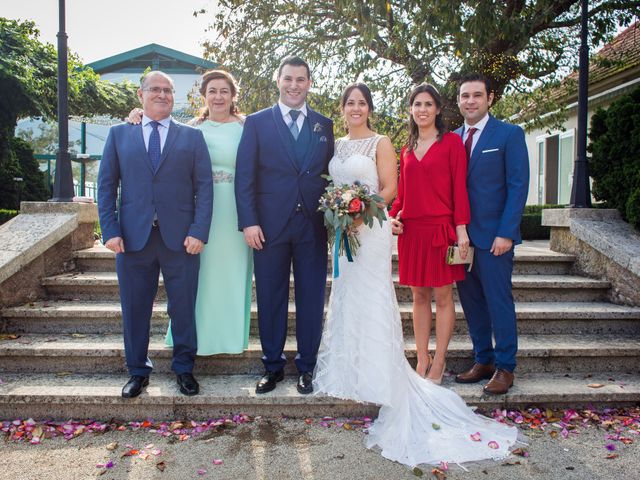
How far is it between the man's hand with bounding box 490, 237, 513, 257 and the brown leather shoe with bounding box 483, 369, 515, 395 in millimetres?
868

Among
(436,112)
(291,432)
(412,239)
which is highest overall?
(436,112)

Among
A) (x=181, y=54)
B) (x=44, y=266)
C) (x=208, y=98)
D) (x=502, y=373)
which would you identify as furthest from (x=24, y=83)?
(x=502, y=373)

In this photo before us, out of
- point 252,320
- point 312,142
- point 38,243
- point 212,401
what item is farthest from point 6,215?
point 312,142

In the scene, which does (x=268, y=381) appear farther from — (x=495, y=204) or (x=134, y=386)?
(x=495, y=204)

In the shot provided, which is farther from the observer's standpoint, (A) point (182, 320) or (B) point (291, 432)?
(A) point (182, 320)

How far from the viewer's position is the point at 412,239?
3.83 meters

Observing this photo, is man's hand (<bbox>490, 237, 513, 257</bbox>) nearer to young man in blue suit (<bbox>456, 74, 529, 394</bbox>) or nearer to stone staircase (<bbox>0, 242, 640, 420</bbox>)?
young man in blue suit (<bbox>456, 74, 529, 394</bbox>)

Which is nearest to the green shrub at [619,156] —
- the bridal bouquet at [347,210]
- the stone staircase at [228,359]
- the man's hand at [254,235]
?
the stone staircase at [228,359]

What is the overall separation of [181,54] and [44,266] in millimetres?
18089

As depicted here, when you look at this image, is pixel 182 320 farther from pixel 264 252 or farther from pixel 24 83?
pixel 24 83

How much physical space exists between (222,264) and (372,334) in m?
1.25

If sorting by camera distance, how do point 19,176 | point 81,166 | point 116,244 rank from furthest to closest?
1. point 81,166
2. point 19,176
3. point 116,244

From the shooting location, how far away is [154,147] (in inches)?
144

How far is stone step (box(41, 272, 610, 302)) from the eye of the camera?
5055 mm
